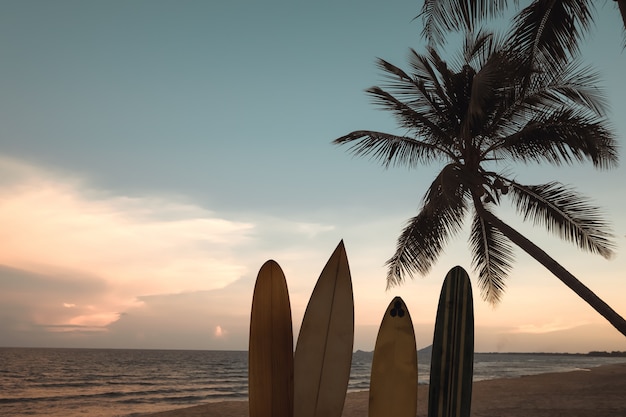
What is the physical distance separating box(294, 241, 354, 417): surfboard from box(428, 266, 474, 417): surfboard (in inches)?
5.6

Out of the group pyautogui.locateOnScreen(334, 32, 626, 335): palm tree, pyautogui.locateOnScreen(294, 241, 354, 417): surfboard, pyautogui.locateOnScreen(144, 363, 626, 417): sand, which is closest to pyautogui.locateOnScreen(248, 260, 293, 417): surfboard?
pyautogui.locateOnScreen(294, 241, 354, 417): surfboard

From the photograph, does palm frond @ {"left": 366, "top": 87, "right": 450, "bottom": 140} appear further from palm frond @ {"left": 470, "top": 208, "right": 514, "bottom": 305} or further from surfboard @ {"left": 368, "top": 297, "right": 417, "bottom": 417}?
surfboard @ {"left": 368, "top": 297, "right": 417, "bottom": 417}

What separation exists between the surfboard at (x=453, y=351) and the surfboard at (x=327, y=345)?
143 millimetres

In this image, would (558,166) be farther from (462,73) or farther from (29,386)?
(29,386)

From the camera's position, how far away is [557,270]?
18.3 ft

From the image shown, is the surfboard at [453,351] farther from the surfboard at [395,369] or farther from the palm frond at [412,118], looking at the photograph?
the palm frond at [412,118]

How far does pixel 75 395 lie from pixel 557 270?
1767 cm

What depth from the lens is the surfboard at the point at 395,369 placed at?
2.72 feet

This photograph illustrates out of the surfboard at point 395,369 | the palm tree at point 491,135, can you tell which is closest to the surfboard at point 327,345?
the surfboard at point 395,369

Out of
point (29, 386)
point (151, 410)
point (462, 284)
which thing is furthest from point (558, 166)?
point (29, 386)

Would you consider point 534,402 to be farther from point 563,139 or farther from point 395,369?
point 395,369

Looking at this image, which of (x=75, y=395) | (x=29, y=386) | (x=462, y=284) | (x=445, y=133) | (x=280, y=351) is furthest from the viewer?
(x=29, y=386)

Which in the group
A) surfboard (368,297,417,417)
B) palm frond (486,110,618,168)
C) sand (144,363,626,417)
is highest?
palm frond (486,110,618,168)

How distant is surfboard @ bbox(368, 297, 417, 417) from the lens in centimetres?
83
